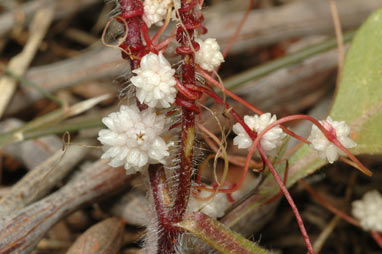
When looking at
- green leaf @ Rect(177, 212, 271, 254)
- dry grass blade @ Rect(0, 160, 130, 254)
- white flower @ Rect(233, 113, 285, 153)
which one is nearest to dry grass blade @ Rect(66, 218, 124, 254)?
dry grass blade @ Rect(0, 160, 130, 254)

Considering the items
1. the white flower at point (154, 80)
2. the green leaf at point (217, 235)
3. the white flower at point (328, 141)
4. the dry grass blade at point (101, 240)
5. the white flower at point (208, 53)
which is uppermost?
the white flower at point (208, 53)

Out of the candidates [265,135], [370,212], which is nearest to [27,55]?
[265,135]

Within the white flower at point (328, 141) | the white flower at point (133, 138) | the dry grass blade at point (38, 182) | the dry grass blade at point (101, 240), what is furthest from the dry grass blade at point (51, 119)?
the white flower at point (328, 141)

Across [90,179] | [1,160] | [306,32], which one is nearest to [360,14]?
[306,32]

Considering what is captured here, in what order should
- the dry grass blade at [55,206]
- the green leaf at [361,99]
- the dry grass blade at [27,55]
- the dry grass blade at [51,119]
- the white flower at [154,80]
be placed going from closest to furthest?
1. the white flower at [154,80]
2. the dry grass blade at [55,206]
3. the green leaf at [361,99]
4. the dry grass blade at [51,119]
5. the dry grass blade at [27,55]

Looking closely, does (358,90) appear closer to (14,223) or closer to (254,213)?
(254,213)

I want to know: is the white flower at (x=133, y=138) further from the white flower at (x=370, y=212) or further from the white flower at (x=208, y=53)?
the white flower at (x=370, y=212)
